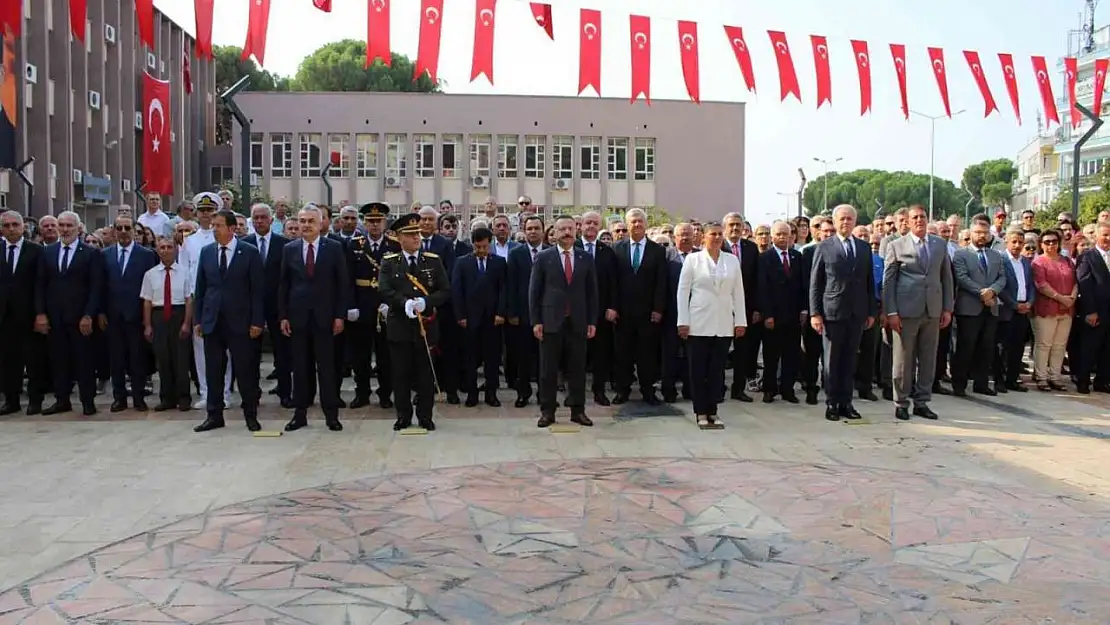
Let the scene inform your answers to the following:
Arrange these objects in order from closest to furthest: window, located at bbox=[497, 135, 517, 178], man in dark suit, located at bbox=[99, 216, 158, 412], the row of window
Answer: man in dark suit, located at bbox=[99, 216, 158, 412] < the row of window < window, located at bbox=[497, 135, 517, 178]

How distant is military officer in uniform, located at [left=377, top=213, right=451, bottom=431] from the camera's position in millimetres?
8805

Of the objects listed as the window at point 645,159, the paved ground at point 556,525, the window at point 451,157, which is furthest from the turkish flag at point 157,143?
the window at point 645,159

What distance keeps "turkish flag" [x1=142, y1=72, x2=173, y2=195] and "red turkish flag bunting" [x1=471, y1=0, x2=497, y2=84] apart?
723cm

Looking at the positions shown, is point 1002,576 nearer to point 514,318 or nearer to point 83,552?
point 83,552

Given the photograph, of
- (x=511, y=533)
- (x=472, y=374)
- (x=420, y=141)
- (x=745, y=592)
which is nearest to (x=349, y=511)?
(x=511, y=533)

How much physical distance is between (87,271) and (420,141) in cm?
4296

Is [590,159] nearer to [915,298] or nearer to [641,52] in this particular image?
[641,52]

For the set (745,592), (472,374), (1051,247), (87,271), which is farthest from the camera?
(1051,247)

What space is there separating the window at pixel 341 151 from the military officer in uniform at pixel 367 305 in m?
42.6

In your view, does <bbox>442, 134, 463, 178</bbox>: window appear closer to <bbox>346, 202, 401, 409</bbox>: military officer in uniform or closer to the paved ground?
<bbox>346, 202, 401, 409</bbox>: military officer in uniform

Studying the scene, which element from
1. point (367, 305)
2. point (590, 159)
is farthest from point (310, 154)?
point (367, 305)

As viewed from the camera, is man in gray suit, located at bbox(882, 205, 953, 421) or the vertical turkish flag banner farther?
the vertical turkish flag banner

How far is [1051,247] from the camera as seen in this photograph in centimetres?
1165

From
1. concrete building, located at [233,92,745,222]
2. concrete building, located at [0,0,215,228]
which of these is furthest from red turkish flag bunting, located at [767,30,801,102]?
concrete building, located at [233,92,745,222]
